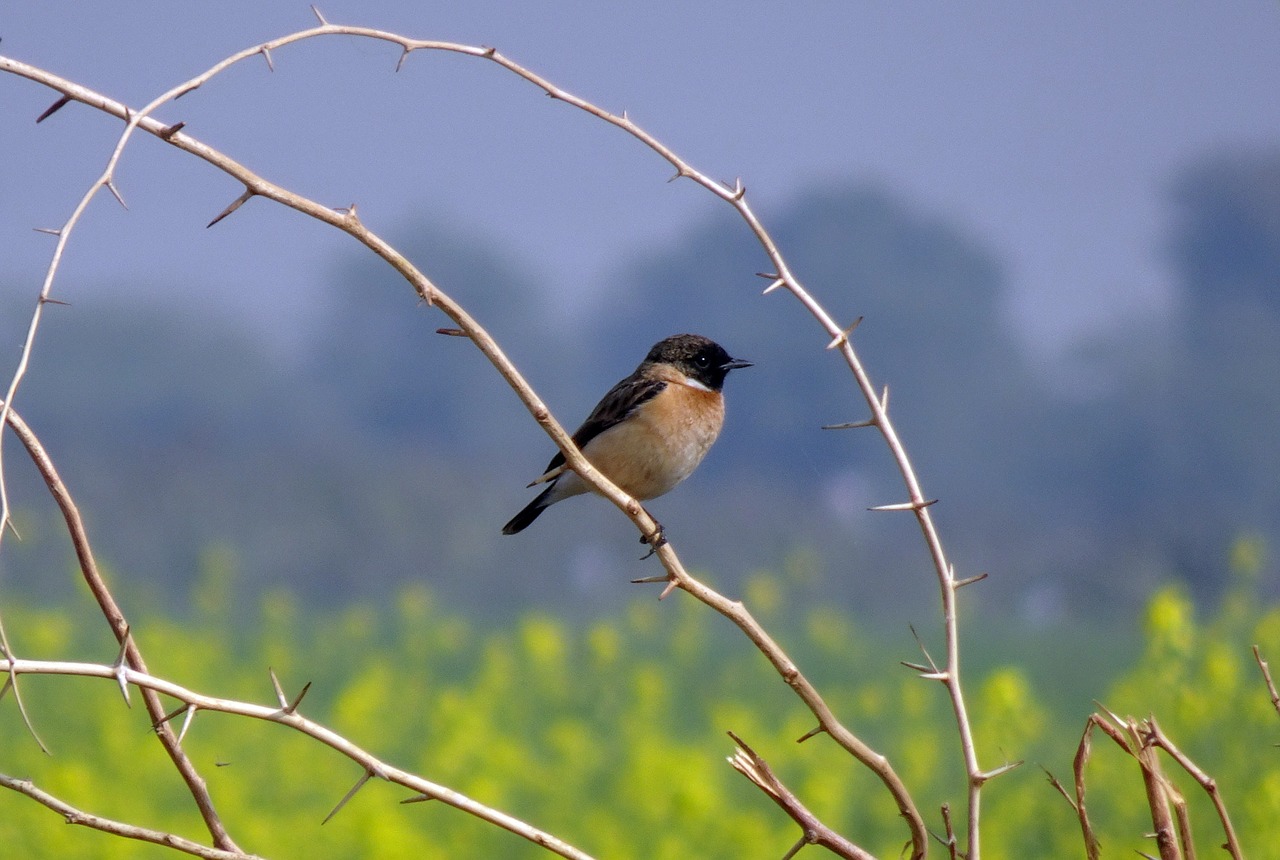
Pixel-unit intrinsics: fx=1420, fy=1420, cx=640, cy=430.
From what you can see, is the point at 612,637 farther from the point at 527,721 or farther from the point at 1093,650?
the point at 1093,650

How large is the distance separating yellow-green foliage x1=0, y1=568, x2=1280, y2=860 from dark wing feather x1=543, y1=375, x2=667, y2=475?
195 centimetres

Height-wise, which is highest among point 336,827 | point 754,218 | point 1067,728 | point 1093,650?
point 1093,650

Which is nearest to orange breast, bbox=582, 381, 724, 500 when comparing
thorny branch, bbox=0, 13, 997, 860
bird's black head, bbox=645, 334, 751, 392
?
bird's black head, bbox=645, 334, 751, 392

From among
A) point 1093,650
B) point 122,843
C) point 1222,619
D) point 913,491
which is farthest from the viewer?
point 1093,650

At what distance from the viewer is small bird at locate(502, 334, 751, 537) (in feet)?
10.7

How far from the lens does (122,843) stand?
5.41 m

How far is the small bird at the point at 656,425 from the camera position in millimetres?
3262

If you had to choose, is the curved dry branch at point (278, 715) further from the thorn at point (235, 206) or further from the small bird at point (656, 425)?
the small bird at point (656, 425)

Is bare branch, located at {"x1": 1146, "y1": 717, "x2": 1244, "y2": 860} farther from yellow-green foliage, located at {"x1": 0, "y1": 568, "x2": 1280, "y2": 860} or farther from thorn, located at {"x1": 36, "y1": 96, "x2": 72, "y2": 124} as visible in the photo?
yellow-green foliage, located at {"x1": 0, "y1": 568, "x2": 1280, "y2": 860}

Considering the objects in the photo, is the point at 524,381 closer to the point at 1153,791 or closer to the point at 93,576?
the point at 93,576

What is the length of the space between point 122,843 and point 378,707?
2.37m

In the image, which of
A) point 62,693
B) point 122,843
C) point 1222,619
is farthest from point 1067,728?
point 62,693

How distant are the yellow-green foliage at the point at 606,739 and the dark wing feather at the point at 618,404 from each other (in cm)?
195

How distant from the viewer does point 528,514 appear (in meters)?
3.55
